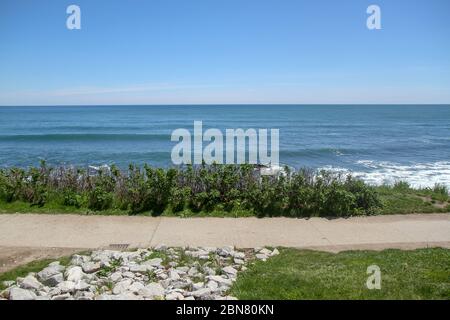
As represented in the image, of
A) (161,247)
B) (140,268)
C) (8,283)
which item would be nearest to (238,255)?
(161,247)

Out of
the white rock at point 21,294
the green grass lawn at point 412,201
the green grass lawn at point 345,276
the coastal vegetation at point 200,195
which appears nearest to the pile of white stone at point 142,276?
the white rock at point 21,294

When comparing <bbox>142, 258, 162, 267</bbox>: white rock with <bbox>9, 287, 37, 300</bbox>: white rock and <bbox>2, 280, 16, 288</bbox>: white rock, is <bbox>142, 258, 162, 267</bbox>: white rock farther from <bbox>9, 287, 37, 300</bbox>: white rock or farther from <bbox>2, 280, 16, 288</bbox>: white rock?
<bbox>2, 280, 16, 288</bbox>: white rock

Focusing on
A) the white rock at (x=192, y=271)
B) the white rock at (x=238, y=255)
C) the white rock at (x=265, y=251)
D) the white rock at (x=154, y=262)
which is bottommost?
the white rock at (x=265, y=251)

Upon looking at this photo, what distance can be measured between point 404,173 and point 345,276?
56.2 ft

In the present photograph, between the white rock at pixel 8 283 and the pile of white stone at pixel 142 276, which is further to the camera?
the white rock at pixel 8 283

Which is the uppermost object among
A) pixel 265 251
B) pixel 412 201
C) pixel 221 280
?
pixel 412 201

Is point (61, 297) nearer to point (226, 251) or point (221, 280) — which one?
point (221, 280)

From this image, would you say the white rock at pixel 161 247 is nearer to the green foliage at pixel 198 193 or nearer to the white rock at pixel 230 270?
the white rock at pixel 230 270

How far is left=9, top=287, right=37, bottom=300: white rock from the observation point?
5125mm

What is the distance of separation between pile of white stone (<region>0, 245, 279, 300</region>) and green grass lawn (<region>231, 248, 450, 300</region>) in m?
0.41

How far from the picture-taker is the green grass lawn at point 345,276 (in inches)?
208

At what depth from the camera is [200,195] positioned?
1029cm

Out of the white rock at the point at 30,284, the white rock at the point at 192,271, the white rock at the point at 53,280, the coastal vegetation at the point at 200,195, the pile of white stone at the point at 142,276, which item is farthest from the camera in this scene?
the coastal vegetation at the point at 200,195

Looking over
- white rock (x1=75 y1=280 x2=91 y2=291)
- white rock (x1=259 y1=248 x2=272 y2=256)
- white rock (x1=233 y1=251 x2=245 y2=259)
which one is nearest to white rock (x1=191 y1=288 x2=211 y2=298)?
white rock (x1=75 y1=280 x2=91 y2=291)
